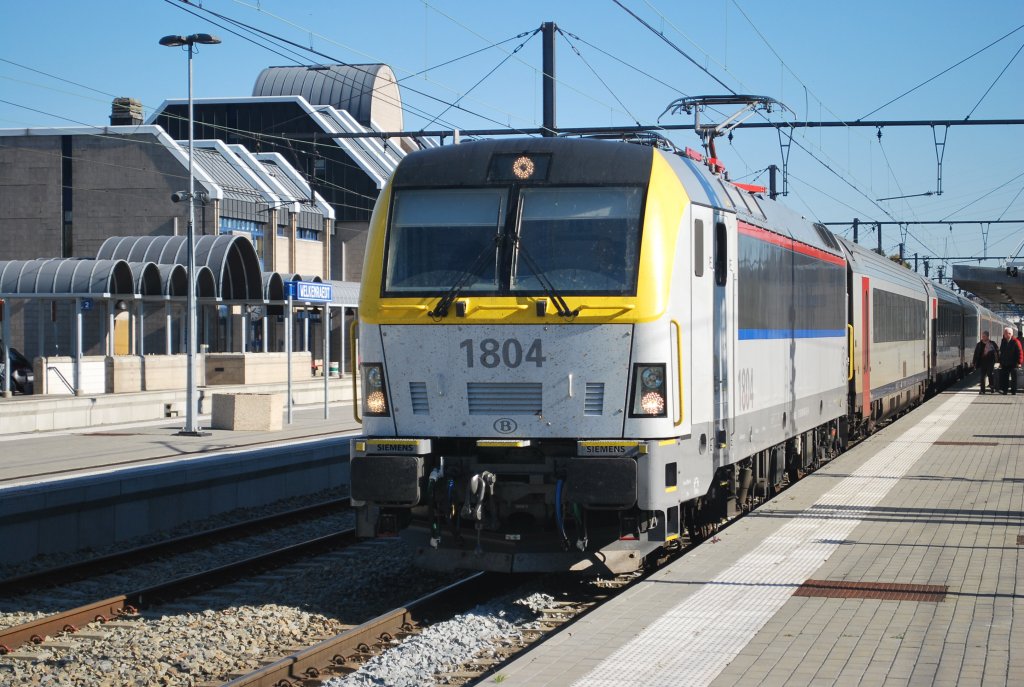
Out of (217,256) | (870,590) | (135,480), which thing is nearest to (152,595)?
(135,480)

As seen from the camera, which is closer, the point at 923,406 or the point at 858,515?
the point at 858,515

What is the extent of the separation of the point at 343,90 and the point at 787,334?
65627mm

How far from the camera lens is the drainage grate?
29.1 ft

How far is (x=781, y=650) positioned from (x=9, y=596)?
6909 mm

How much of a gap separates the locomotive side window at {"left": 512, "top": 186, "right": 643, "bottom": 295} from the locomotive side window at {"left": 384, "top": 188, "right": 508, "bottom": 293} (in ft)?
0.77

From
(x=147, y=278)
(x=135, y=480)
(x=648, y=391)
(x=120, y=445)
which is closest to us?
(x=648, y=391)

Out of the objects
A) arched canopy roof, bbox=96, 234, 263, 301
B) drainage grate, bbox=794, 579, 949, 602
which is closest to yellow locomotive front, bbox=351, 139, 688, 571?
drainage grate, bbox=794, 579, 949, 602

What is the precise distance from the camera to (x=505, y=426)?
950 cm

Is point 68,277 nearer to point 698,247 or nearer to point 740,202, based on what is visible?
point 740,202

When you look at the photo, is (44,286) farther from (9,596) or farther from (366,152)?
(366,152)

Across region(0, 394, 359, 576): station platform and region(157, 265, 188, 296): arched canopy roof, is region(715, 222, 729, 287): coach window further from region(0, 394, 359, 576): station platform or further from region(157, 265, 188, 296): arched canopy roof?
region(157, 265, 188, 296): arched canopy roof

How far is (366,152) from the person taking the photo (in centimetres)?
6775

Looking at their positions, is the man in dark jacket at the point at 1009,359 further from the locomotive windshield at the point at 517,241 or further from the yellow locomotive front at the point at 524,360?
the locomotive windshield at the point at 517,241

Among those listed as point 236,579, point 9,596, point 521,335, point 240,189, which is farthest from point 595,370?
point 240,189
